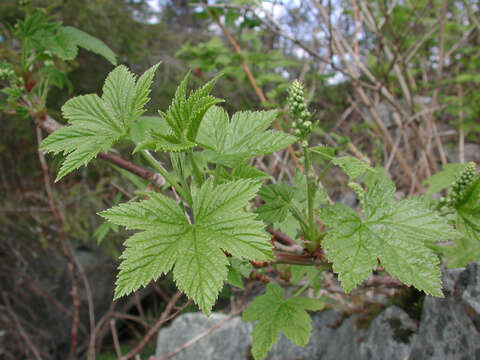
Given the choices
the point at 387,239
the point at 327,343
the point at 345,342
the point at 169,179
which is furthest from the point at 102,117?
the point at 327,343

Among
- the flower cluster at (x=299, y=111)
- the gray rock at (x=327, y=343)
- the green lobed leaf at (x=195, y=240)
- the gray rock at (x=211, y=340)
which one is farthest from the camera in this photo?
the gray rock at (x=211, y=340)

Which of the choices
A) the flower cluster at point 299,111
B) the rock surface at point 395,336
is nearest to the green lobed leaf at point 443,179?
the rock surface at point 395,336

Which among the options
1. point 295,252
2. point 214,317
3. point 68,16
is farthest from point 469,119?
point 68,16

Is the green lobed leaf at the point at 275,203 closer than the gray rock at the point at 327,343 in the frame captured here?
Yes

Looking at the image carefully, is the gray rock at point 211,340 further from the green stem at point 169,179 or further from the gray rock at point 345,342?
the green stem at point 169,179

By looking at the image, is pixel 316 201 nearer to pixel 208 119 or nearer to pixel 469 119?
pixel 208 119

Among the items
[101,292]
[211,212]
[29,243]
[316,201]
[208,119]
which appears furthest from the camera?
[101,292]
